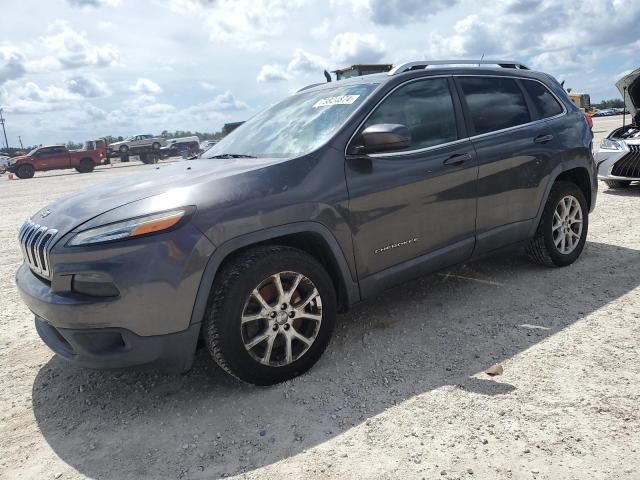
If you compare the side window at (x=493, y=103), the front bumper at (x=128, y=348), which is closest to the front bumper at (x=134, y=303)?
the front bumper at (x=128, y=348)

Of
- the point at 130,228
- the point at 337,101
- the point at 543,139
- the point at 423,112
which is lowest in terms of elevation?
the point at 130,228

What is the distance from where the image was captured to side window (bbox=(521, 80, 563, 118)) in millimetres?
4473

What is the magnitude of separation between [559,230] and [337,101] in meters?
2.44

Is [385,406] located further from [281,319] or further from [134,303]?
[134,303]

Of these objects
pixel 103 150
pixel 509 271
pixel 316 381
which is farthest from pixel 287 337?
pixel 103 150

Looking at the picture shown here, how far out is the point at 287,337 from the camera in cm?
289

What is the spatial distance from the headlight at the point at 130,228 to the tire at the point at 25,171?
30282 mm

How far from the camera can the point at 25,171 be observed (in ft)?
94.1

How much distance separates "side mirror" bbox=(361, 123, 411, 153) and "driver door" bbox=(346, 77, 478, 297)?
0.43ft

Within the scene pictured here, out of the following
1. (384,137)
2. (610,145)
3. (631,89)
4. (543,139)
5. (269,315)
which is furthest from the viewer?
(610,145)

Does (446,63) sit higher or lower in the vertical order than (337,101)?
higher

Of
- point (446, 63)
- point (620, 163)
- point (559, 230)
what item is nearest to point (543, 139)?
point (559, 230)

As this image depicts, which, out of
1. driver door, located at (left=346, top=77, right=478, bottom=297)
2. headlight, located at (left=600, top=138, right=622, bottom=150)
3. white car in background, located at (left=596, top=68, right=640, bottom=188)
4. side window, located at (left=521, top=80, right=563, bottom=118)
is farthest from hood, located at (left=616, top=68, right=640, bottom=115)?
driver door, located at (left=346, top=77, right=478, bottom=297)

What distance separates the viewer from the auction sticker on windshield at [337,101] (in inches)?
135
